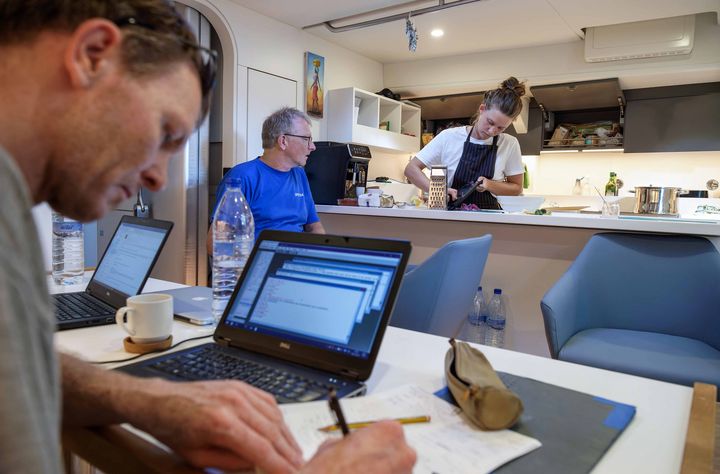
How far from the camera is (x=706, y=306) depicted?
73.6 inches

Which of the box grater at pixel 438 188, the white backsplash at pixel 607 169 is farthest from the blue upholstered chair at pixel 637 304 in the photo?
the white backsplash at pixel 607 169

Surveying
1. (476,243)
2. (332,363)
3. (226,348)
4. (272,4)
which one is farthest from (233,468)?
(272,4)

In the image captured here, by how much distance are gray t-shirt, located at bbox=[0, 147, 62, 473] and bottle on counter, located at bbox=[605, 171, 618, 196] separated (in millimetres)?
5497

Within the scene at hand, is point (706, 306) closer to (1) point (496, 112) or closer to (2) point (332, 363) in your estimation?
(1) point (496, 112)

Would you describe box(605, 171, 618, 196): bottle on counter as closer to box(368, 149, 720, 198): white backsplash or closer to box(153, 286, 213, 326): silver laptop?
box(368, 149, 720, 198): white backsplash

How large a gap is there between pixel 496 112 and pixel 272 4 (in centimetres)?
206

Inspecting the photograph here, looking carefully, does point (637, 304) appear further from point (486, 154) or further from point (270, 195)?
point (270, 195)

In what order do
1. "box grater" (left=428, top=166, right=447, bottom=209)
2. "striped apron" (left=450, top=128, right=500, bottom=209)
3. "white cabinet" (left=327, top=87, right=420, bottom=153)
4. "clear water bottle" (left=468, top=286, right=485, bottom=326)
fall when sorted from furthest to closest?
"white cabinet" (left=327, top=87, right=420, bottom=153) → "striped apron" (left=450, top=128, right=500, bottom=209) → "box grater" (left=428, top=166, right=447, bottom=209) → "clear water bottle" (left=468, top=286, right=485, bottom=326)

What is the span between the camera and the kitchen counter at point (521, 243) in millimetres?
2209

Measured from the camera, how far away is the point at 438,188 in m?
2.64

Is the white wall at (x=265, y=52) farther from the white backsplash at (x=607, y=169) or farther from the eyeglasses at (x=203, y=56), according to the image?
the eyeglasses at (x=203, y=56)

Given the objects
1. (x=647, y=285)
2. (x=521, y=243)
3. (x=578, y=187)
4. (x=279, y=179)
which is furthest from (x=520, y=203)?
(x=578, y=187)

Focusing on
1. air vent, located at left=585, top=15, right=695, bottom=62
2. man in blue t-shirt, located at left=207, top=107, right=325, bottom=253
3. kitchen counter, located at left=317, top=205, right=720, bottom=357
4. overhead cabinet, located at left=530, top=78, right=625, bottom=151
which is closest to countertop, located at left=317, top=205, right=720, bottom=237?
kitchen counter, located at left=317, top=205, right=720, bottom=357

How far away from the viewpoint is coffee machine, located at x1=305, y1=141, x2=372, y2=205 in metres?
3.33
